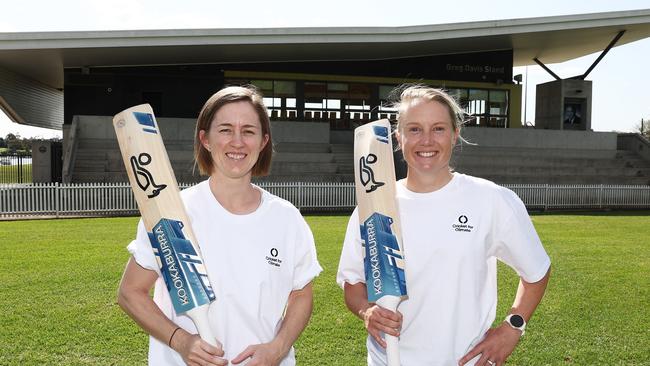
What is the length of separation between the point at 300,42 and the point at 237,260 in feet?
65.4

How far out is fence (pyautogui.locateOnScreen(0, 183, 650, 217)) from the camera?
49.6 feet

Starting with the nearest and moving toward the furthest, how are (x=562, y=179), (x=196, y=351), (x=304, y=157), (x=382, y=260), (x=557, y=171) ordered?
(x=196, y=351) < (x=382, y=260) < (x=304, y=157) < (x=562, y=179) < (x=557, y=171)

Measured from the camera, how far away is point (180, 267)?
85.4 inches

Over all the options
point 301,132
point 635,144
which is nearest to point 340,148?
point 301,132

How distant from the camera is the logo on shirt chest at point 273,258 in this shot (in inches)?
88.4

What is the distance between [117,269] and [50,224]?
6.61 m

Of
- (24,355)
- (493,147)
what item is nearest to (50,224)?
(24,355)

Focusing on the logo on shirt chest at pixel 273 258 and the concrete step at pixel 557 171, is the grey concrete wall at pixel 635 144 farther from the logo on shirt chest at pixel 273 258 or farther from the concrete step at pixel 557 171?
the logo on shirt chest at pixel 273 258

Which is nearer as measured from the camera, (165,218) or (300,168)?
(165,218)

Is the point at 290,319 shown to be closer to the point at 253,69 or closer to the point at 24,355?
the point at 24,355

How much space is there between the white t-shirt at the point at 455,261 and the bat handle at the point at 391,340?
8 centimetres

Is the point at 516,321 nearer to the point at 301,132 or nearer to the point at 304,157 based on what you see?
the point at 304,157

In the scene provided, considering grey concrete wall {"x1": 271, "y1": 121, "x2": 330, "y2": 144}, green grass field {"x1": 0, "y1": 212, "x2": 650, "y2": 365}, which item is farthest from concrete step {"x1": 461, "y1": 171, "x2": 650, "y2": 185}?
green grass field {"x1": 0, "y1": 212, "x2": 650, "y2": 365}

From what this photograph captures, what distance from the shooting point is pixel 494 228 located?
2.38m
